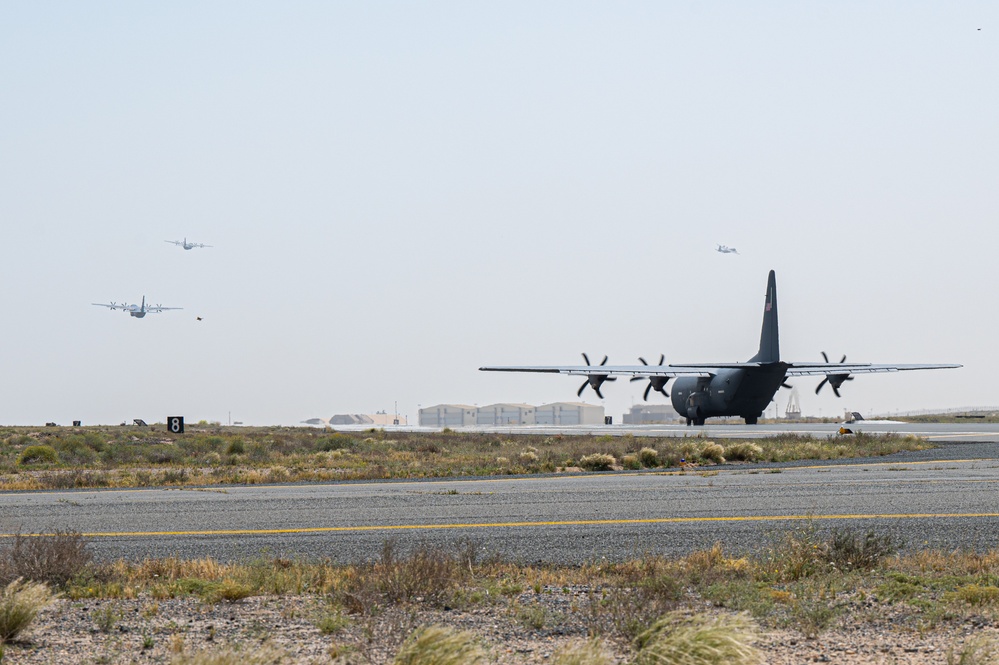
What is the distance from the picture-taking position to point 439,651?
25.6 feet

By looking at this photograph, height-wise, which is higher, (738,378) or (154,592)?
(738,378)

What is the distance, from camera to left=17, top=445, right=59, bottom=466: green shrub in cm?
4975

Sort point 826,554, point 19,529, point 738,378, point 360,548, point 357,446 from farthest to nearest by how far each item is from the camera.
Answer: point 738,378 < point 357,446 < point 19,529 < point 360,548 < point 826,554

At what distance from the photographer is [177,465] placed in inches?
1844

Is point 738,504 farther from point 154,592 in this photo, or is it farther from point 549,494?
point 154,592

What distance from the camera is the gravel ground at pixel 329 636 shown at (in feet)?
29.2

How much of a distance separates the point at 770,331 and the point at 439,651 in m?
63.7

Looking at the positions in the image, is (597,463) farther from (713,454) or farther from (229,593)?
(229,593)

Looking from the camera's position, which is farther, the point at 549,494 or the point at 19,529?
the point at 549,494

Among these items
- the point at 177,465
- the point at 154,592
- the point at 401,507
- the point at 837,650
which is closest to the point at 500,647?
the point at 837,650

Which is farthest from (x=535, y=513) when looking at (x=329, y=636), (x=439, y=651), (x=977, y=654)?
(x=439, y=651)

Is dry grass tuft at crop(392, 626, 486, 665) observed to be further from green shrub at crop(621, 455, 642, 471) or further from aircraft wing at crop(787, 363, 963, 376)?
aircraft wing at crop(787, 363, 963, 376)

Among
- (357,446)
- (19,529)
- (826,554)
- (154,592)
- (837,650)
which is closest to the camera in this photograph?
(837,650)

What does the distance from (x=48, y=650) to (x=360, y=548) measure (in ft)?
25.3
